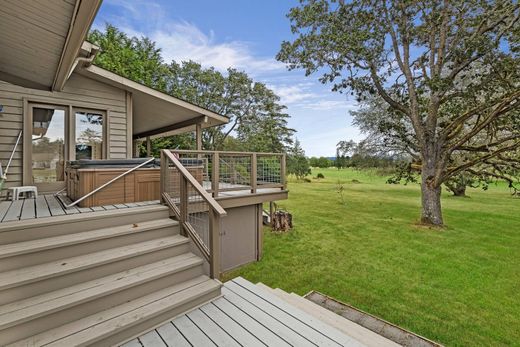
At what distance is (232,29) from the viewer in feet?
56.5

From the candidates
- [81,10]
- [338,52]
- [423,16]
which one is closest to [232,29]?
[338,52]

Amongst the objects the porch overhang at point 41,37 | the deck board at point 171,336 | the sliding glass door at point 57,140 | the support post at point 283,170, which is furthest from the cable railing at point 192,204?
the sliding glass door at point 57,140

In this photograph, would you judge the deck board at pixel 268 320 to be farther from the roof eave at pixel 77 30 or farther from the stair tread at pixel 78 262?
the roof eave at pixel 77 30

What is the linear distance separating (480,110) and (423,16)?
13.3 feet

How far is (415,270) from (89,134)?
8.58 metres

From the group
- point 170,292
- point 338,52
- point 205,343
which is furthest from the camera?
point 338,52

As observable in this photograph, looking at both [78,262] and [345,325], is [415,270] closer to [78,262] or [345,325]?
[345,325]

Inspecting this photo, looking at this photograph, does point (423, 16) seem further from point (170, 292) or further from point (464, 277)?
point (170, 292)

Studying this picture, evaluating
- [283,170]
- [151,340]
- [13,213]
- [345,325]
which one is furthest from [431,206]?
[13,213]

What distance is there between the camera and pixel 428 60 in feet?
31.9

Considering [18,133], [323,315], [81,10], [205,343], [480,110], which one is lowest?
[323,315]

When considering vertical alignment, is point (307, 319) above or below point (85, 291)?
below

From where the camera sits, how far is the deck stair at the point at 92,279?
204 cm

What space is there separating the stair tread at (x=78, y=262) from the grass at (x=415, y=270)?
124 inches
